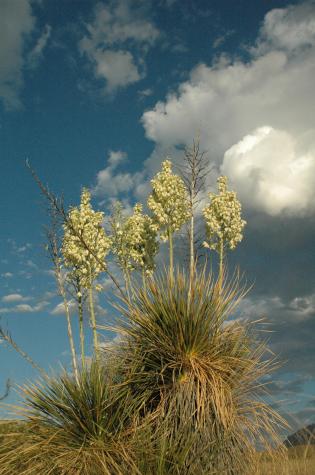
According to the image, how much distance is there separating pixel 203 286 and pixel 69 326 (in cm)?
892

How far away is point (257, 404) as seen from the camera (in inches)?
259

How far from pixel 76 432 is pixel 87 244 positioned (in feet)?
34.5

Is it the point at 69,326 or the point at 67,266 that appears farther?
the point at 67,266

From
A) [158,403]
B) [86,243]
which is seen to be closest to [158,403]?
[158,403]

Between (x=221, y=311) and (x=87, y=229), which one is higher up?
(x=87, y=229)

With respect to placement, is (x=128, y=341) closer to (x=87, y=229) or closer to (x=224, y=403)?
(x=224, y=403)

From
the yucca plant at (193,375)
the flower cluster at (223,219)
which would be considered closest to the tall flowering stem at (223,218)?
the flower cluster at (223,219)

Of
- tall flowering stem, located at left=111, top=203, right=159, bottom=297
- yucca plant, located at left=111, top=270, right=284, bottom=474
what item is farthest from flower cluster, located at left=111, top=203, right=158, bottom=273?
yucca plant, located at left=111, top=270, right=284, bottom=474

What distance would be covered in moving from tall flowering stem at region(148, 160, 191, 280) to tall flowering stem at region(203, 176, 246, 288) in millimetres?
893

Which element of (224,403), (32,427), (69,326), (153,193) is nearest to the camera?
(224,403)

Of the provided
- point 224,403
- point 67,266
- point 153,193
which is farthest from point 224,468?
point 153,193

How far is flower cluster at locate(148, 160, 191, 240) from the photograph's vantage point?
1814 centimetres

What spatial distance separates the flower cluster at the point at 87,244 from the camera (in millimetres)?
16688

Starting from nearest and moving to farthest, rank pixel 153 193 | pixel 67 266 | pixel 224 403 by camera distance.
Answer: pixel 224 403 → pixel 67 266 → pixel 153 193
